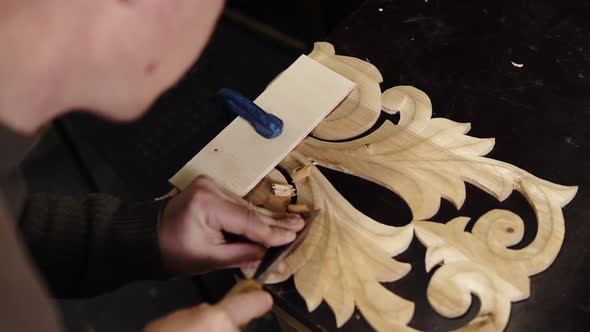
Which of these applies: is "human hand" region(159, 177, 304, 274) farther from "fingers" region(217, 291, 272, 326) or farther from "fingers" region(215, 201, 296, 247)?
"fingers" region(217, 291, 272, 326)

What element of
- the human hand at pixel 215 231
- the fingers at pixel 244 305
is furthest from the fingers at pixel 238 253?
the fingers at pixel 244 305

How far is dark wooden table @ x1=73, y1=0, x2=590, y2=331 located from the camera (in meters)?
0.55

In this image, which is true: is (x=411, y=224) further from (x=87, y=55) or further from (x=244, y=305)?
(x=87, y=55)

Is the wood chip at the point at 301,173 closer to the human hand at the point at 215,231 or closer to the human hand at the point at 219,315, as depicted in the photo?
the human hand at the point at 215,231

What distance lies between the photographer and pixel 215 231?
576 millimetres

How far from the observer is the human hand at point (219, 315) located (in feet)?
1.40

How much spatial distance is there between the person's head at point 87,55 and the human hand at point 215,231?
0.13 meters

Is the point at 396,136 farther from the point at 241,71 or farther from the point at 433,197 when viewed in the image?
the point at 241,71

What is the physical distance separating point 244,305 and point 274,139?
0.79ft

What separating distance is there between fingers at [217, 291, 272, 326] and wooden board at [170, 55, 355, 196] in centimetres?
17

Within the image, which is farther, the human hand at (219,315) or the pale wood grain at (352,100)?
the pale wood grain at (352,100)

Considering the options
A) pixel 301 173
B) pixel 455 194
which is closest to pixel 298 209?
pixel 301 173

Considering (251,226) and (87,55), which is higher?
(87,55)

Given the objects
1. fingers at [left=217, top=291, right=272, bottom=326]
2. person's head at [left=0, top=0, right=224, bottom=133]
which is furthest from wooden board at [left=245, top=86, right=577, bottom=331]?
person's head at [left=0, top=0, right=224, bottom=133]
